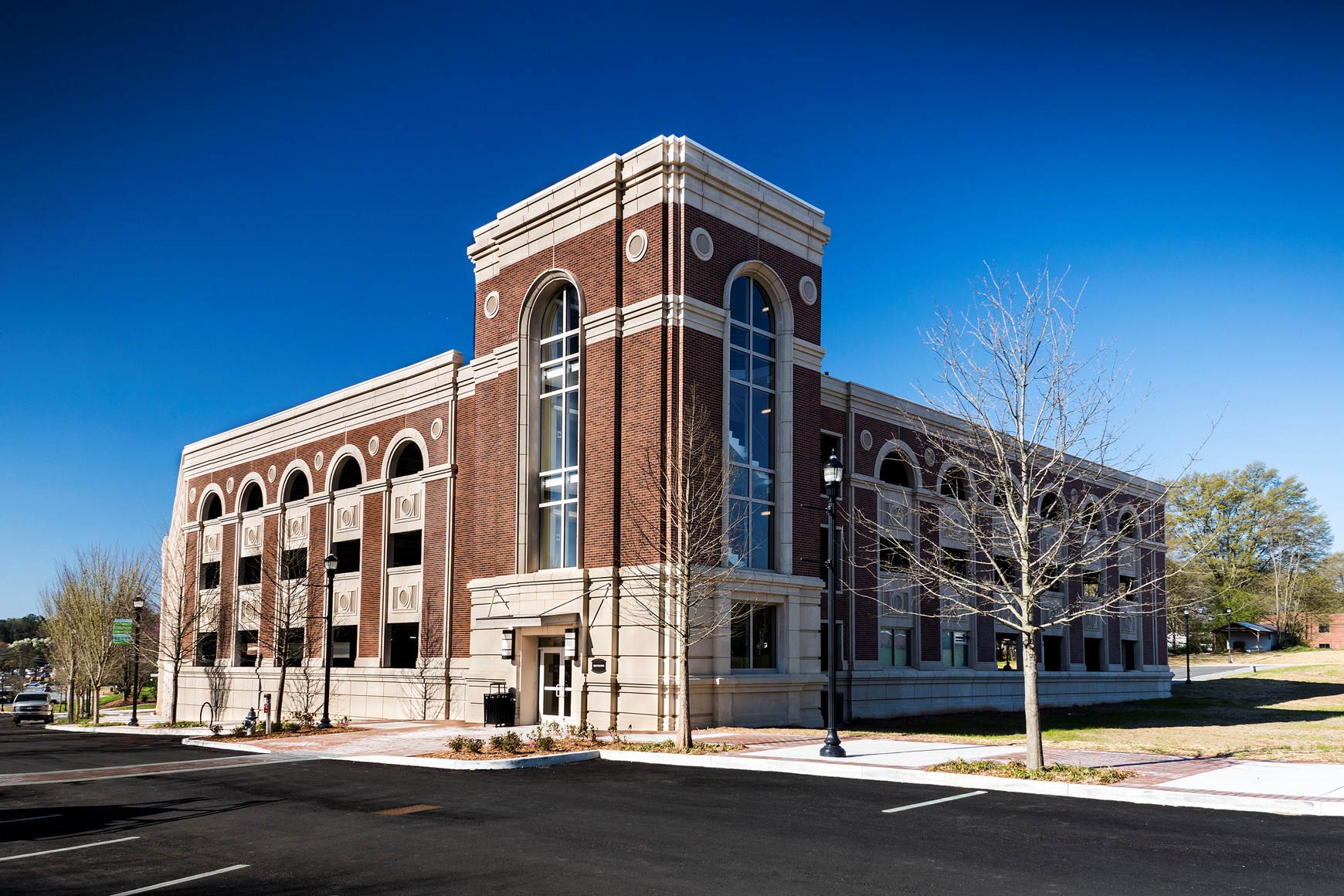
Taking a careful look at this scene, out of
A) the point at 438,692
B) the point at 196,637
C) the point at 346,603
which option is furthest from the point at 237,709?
the point at 438,692

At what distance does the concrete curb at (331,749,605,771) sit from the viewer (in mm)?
18750

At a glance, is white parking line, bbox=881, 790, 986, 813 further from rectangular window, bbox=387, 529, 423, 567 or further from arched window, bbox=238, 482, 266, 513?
arched window, bbox=238, 482, 266, 513

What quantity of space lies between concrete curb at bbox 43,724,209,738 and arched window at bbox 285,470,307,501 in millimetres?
11026

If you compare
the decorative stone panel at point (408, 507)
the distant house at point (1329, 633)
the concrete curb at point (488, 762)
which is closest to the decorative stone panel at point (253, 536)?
the decorative stone panel at point (408, 507)

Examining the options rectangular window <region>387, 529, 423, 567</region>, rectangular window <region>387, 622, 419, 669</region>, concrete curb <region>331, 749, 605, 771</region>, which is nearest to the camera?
concrete curb <region>331, 749, 605, 771</region>

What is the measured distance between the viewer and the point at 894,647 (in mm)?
38625

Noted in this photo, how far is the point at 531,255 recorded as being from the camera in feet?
103

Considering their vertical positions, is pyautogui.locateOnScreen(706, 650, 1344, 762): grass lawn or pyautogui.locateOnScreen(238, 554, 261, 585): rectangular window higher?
pyautogui.locateOnScreen(238, 554, 261, 585): rectangular window

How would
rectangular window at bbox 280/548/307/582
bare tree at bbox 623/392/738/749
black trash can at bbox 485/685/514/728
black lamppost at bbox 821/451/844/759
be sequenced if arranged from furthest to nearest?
rectangular window at bbox 280/548/307/582
black trash can at bbox 485/685/514/728
bare tree at bbox 623/392/738/749
black lamppost at bbox 821/451/844/759

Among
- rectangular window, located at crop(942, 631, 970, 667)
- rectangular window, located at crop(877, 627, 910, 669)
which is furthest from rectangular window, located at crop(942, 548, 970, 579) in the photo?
rectangular window, located at crop(877, 627, 910, 669)

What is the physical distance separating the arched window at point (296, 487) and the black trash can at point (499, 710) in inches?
820

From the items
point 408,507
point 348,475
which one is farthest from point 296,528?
point 408,507

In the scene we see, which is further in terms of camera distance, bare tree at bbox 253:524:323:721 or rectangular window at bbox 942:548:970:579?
rectangular window at bbox 942:548:970:579

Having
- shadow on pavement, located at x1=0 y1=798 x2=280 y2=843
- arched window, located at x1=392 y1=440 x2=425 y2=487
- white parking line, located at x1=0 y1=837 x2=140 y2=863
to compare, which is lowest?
shadow on pavement, located at x1=0 y1=798 x2=280 y2=843
